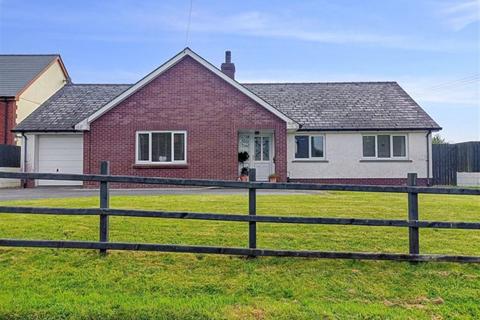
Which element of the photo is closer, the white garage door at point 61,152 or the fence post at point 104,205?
the fence post at point 104,205

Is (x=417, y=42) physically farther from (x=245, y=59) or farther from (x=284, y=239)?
(x=284, y=239)

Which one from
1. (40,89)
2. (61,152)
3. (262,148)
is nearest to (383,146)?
(262,148)

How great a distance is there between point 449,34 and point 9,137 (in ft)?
84.3

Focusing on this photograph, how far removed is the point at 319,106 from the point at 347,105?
152 centimetres

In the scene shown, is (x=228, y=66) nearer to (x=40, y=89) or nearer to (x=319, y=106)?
(x=319, y=106)

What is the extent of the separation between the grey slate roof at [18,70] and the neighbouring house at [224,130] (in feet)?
14.6

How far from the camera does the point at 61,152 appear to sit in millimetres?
20109

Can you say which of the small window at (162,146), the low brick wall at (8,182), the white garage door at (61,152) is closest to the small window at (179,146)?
the small window at (162,146)

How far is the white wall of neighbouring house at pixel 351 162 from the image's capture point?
2020cm

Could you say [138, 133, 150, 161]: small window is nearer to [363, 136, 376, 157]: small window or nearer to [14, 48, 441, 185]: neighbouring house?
[14, 48, 441, 185]: neighbouring house

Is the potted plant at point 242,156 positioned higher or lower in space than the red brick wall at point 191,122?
lower

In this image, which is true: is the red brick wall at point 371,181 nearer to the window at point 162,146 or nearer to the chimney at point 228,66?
the window at point 162,146

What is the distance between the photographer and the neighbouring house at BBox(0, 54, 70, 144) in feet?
80.3

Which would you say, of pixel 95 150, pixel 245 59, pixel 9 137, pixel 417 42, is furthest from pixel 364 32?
pixel 9 137
